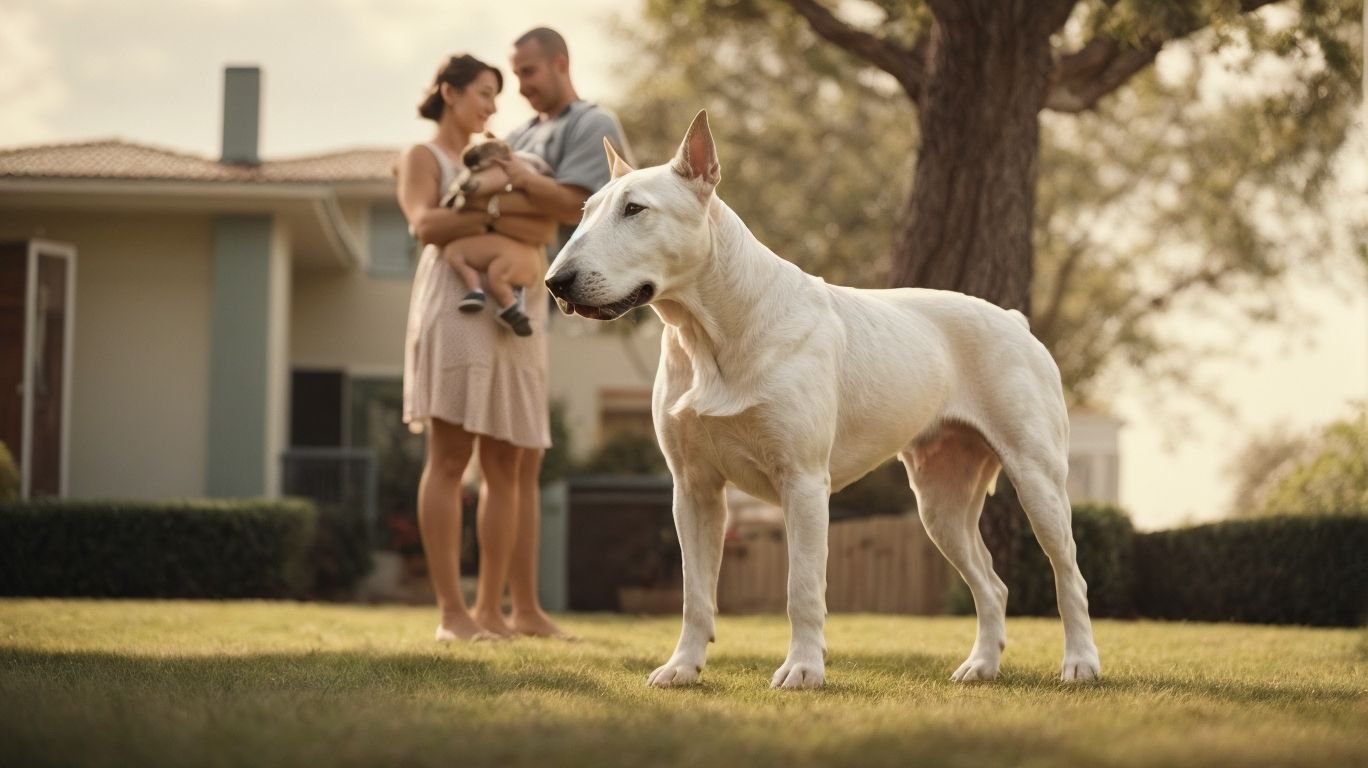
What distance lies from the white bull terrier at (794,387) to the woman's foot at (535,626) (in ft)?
7.09

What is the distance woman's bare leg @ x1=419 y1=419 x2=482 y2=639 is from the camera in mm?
6719

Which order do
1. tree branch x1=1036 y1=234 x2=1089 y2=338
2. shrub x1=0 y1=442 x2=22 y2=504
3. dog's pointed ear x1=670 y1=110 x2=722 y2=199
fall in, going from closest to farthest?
dog's pointed ear x1=670 y1=110 x2=722 y2=199 → shrub x1=0 y1=442 x2=22 y2=504 → tree branch x1=1036 y1=234 x2=1089 y2=338

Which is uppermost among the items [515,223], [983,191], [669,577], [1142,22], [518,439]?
[1142,22]

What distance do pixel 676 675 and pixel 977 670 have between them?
1.13m

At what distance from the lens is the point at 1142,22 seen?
10.1 m

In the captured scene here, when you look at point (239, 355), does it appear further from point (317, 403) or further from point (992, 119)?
point (992, 119)

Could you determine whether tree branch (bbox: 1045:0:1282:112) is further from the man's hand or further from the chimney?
the chimney

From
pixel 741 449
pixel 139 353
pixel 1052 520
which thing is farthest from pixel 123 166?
pixel 1052 520

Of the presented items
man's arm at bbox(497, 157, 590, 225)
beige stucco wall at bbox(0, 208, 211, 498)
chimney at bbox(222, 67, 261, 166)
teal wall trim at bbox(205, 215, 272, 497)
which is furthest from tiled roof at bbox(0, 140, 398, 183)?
man's arm at bbox(497, 157, 590, 225)

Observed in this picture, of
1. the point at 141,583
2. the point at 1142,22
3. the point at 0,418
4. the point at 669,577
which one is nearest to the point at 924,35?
the point at 1142,22

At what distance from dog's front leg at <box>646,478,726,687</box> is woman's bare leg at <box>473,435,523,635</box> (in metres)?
2.06

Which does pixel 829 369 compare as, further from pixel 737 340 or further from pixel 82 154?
pixel 82 154

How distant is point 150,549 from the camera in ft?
40.5

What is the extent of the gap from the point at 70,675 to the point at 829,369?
2489 mm
